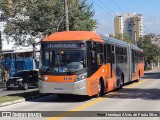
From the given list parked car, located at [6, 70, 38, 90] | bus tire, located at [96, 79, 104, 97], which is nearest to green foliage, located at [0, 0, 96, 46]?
parked car, located at [6, 70, 38, 90]

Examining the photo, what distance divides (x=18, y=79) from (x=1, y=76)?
11205 millimetres

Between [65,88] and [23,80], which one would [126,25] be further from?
[65,88]

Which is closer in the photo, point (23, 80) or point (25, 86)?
point (25, 86)

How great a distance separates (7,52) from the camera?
51.6 metres

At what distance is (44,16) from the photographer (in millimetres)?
36094

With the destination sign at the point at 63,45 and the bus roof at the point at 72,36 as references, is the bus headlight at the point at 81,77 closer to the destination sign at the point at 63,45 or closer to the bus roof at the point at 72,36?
the destination sign at the point at 63,45

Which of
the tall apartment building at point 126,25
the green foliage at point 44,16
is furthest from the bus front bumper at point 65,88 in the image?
the tall apartment building at point 126,25

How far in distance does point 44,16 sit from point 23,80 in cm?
853

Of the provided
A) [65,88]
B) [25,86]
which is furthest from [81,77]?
[25,86]

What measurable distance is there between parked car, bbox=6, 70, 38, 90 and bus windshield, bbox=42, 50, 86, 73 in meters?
11.3

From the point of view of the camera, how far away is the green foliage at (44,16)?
119 ft

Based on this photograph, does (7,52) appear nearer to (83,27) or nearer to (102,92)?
(83,27)

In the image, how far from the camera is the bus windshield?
17.9 metres

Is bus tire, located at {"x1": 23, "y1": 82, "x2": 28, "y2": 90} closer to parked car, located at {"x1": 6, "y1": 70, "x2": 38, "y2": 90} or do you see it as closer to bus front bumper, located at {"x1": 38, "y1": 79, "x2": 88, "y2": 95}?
parked car, located at {"x1": 6, "y1": 70, "x2": 38, "y2": 90}
